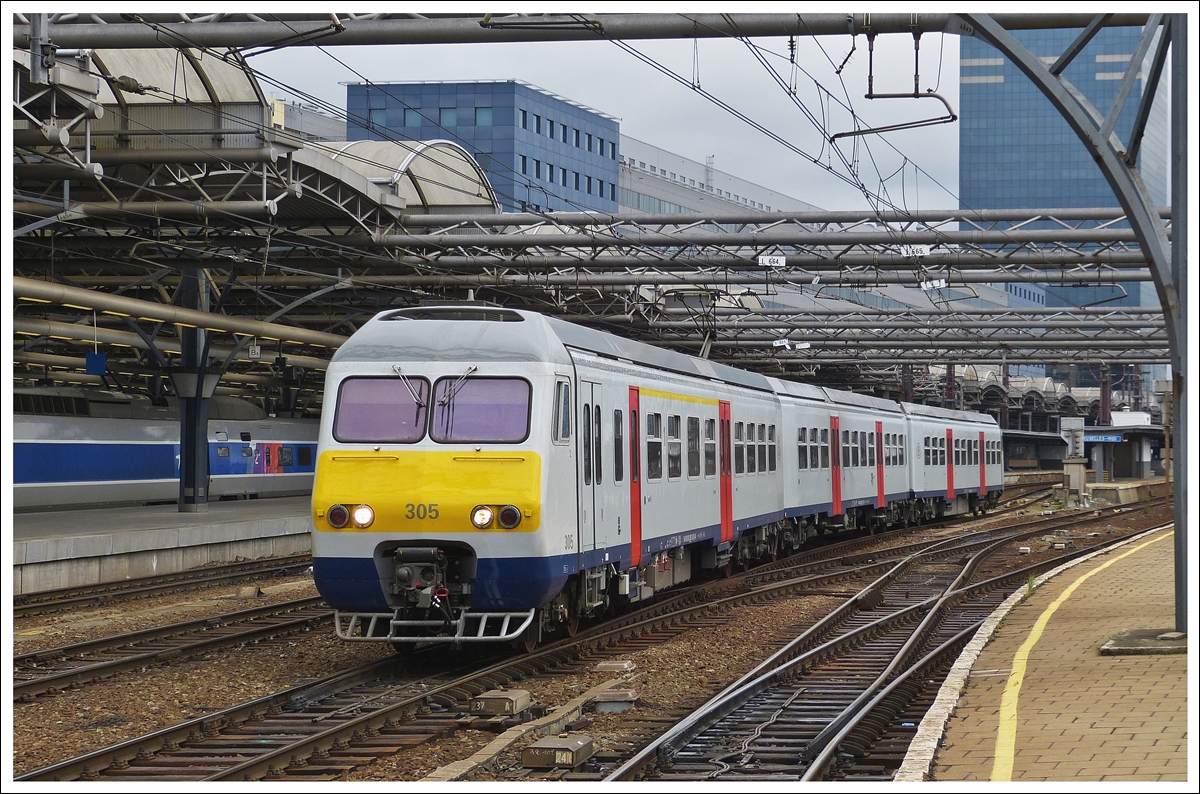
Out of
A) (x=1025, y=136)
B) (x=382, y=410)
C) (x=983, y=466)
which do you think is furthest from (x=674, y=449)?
(x=1025, y=136)

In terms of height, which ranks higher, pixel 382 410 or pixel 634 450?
pixel 382 410

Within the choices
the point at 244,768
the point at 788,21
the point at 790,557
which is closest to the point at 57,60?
the point at 788,21

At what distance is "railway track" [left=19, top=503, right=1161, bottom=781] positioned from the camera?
8539 mm

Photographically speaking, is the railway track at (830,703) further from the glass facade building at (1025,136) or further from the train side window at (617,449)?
the glass facade building at (1025,136)

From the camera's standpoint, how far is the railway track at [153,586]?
726 inches

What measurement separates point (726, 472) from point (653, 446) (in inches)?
146

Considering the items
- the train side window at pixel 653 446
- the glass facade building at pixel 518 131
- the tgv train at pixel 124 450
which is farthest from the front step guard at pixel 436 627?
the glass facade building at pixel 518 131

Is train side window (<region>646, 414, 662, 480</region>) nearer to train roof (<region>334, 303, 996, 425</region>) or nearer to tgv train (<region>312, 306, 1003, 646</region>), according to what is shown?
tgv train (<region>312, 306, 1003, 646</region>)

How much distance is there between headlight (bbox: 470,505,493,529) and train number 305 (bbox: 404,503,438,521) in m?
0.34

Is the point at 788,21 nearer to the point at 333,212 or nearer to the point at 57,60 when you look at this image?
the point at 57,60

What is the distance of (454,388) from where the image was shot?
12.0 metres

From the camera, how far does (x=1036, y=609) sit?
15.6 meters

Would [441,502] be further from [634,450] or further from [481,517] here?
[634,450]

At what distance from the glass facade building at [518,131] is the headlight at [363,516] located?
6670cm
